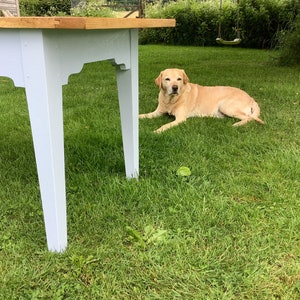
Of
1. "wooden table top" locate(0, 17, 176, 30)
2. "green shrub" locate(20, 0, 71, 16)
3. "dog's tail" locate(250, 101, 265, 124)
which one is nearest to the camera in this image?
"wooden table top" locate(0, 17, 176, 30)

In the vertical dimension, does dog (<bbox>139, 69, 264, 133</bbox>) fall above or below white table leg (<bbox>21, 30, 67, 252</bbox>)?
below

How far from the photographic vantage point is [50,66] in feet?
4.75

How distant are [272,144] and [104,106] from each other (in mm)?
2050

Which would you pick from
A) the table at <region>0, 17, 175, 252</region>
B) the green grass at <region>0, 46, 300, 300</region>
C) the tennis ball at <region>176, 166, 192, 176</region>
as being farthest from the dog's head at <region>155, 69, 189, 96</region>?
the table at <region>0, 17, 175, 252</region>

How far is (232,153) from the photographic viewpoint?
9.78 ft

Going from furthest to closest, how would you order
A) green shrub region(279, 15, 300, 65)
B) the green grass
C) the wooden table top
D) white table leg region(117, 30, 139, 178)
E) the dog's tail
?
green shrub region(279, 15, 300, 65), the dog's tail, white table leg region(117, 30, 139, 178), the green grass, the wooden table top

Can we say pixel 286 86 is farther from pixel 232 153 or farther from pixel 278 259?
pixel 278 259

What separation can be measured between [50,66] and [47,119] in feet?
0.69

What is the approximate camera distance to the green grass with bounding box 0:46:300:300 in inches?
63.1

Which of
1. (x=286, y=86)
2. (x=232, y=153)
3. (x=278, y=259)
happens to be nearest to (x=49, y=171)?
(x=278, y=259)

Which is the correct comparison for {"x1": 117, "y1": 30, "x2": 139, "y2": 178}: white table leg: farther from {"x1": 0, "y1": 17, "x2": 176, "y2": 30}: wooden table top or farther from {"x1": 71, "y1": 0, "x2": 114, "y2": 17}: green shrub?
{"x1": 71, "y1": 0, "x2": 114, "y2": 17}: green shrub

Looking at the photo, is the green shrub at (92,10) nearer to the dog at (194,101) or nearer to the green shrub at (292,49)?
the green shrub at (292,49)

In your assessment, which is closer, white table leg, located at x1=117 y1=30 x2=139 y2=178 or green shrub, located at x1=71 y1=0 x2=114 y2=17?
white table leg, located at x1=117 y1=30 x2=139 y2=178

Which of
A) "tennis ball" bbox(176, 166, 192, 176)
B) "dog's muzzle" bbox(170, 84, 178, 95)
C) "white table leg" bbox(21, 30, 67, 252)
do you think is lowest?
"tennis ball" bbox(176, 166, 192, 176)
